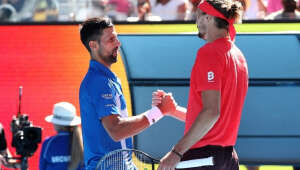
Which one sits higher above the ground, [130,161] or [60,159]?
[130,161]

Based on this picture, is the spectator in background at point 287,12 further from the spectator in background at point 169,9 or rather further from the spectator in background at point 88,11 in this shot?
the spectator in background at point 88,11

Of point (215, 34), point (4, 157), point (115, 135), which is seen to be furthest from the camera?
point (4, 157)

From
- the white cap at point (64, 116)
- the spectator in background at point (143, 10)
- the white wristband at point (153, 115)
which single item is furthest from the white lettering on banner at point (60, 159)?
the spectator in background at point (143, 10)

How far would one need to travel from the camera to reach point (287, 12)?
6148 millimetres

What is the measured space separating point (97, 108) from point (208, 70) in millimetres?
731

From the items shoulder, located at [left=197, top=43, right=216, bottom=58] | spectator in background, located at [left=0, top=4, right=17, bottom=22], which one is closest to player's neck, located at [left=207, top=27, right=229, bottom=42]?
shoulder, located at [left=197, top=43, right=216, bottom=58]

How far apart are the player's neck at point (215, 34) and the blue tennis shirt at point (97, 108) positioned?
0.66 metres

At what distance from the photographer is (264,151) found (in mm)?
6191

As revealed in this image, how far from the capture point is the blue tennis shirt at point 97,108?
3.79 metres

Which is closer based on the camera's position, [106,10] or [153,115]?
[153,115]

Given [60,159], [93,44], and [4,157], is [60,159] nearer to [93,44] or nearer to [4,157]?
[4,157]

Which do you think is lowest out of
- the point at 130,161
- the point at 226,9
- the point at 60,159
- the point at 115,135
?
the point at 60,159

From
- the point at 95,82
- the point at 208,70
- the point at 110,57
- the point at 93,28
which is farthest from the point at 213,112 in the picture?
the point at 93,28

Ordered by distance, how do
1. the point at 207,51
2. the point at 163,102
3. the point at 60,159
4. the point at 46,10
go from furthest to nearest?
the point at 46,10
the point at 60,159
the point at 163,102
the point at 207,51
